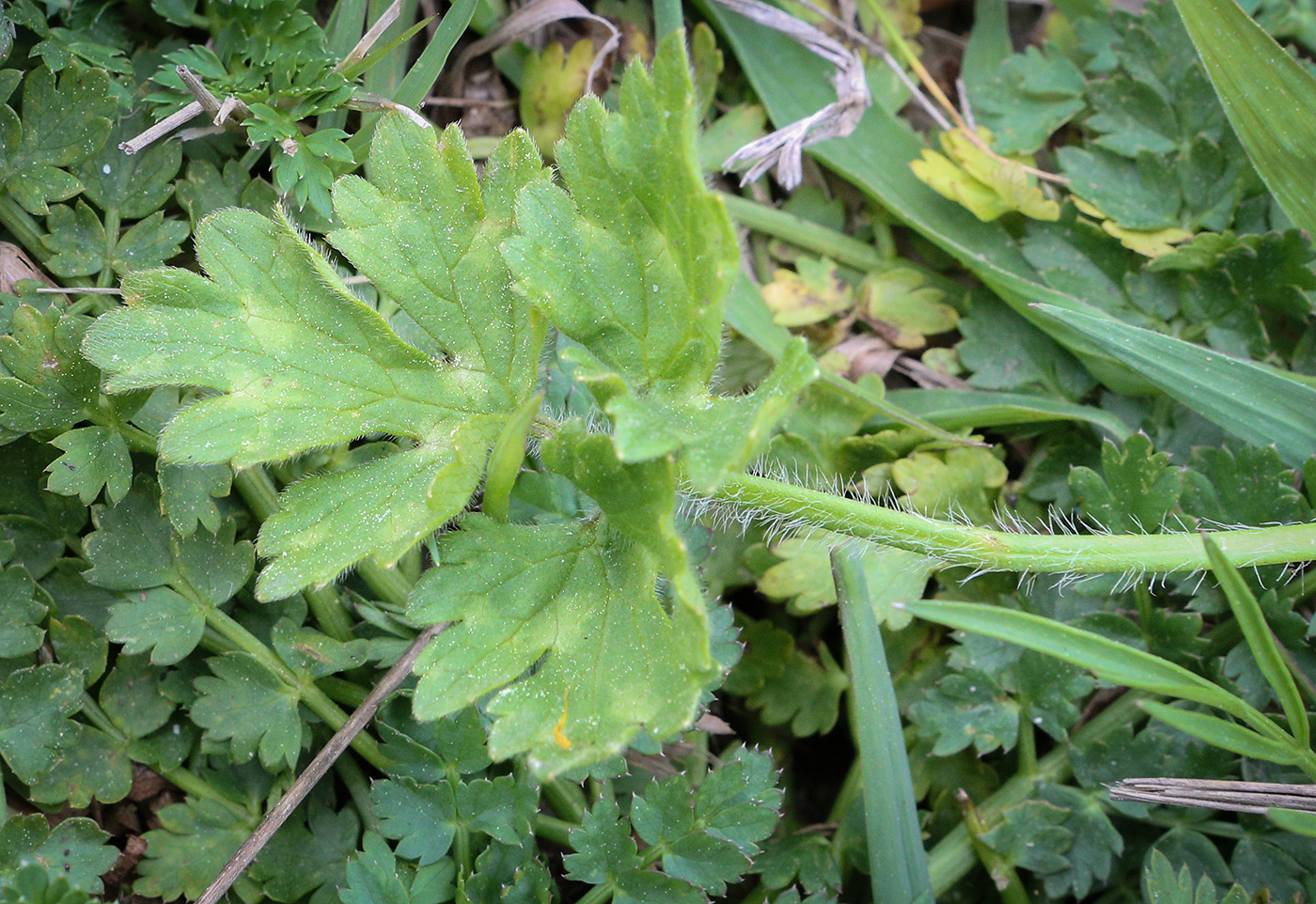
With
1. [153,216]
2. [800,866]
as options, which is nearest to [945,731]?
[800,866]

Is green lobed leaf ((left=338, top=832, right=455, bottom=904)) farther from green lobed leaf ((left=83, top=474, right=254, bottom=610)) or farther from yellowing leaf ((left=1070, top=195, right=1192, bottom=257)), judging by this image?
yellowing leaf ((left=1070, top=195, right=1192, bottom=257))

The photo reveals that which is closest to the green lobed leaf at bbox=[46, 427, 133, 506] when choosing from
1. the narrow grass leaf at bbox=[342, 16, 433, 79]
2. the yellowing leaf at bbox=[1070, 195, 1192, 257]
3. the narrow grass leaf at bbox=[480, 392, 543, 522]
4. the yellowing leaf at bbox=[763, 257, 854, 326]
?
the narrow grass leaf at bbox=[480, 392, 543, 522]

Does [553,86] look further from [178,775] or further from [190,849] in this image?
[190,849]

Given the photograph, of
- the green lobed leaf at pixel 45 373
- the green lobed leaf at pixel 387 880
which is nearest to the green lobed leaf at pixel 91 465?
the green lobed leaf at pixel 45 373

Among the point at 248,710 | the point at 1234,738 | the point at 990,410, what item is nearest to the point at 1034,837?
the point at 1234,738

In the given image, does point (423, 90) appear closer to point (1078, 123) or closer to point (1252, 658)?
point (1078, 123)

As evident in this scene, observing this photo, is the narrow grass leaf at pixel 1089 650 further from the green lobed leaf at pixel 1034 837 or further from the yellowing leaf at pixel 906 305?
the yellowing leaf at pixel 906 305
